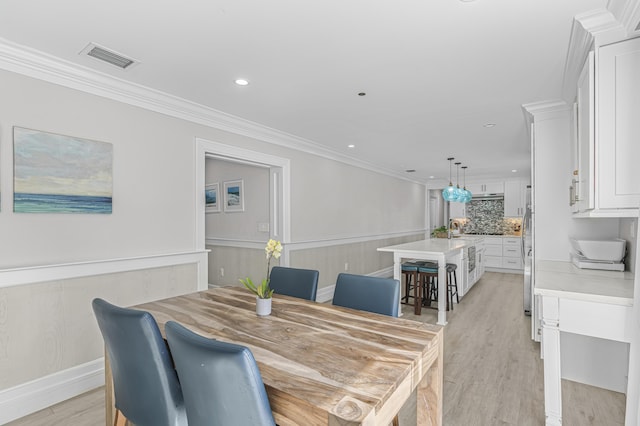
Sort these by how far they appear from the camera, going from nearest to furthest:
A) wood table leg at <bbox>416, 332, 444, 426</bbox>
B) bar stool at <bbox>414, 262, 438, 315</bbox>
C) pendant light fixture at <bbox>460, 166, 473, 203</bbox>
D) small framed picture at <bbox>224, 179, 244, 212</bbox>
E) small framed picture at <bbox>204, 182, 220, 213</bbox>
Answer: wood table leg at <bbox>416, 332, 444, 426</bbox> < bar stool at <bbox>414, 262, 438, 315</bbox> < small framed picture at <bbox>224, 179, 244, 212</bbox> < small framed picture at <bbox>204, 182, 220, 213</bbox> < pendant light fixture at <bbox>460, 166, 473, 203</bbox>

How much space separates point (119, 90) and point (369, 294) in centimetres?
252

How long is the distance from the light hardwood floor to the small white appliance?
0.95 metres

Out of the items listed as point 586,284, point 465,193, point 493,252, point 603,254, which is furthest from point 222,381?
point 493,252

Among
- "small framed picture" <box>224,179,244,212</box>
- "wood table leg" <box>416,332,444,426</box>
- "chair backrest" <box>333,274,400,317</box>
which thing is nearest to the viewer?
"wood table leg" <box>416,332,444,426</box>

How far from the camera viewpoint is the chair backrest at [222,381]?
0.99 metres

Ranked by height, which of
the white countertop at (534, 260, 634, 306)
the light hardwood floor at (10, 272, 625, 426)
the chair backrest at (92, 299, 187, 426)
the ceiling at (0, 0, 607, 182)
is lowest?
the light hardwood floor at (10, 272, 625, 426)

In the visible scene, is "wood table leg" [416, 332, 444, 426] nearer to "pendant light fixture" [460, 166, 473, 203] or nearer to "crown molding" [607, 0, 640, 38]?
"crown molding" [607, 0, 640, 38]

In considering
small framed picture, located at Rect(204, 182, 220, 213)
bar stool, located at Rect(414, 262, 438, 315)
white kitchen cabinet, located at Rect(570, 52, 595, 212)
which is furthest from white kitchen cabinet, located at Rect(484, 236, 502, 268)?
small framed picture, located at Rect(204, 182, 220, 213)

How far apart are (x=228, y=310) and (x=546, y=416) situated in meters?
2.03

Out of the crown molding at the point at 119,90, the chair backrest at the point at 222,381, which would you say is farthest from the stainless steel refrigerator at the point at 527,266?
the chair backrest at the point at 222,381

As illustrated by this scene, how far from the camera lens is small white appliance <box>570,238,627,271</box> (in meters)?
2.43

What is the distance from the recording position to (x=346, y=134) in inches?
167

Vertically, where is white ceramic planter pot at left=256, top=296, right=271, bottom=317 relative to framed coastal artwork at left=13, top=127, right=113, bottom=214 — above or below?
below

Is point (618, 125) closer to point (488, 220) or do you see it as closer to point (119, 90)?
point (119, 90)
